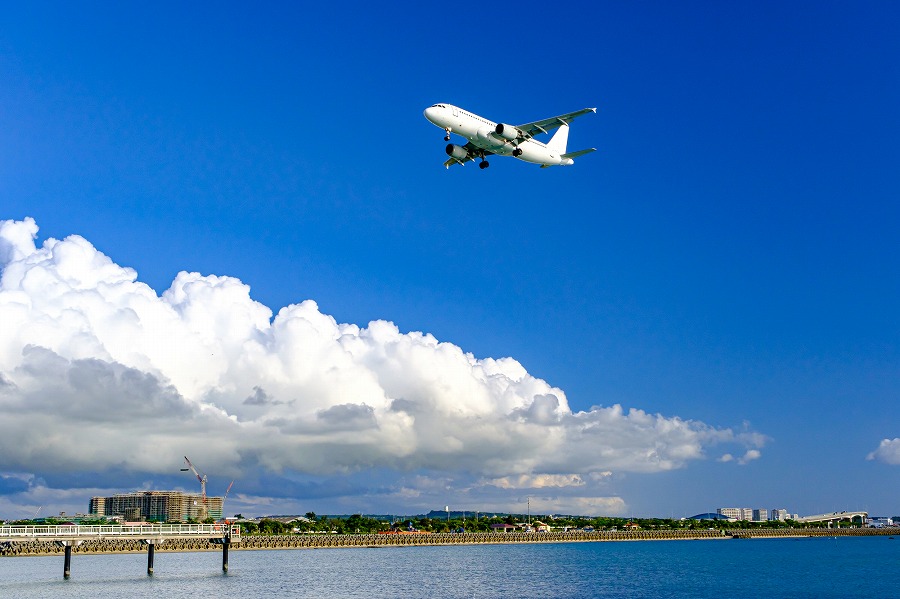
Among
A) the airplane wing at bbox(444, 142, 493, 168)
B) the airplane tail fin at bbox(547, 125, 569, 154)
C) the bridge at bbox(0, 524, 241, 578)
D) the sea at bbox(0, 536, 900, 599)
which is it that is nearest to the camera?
the airplane wing at bbox(444, 142, 493, 168)

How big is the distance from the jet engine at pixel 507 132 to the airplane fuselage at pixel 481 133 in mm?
185

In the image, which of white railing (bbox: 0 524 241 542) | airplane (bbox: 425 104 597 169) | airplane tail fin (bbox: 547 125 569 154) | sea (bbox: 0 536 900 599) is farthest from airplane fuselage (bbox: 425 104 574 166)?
white railing (bbox: 0 524 241 542)

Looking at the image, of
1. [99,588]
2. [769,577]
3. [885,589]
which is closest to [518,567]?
[769,577]

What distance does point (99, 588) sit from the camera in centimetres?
11238

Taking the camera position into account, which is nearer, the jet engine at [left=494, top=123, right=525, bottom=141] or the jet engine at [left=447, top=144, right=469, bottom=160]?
the jet engine at [left=494, top=123, right=525, bottom=141]

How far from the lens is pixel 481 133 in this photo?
9244 centimetres

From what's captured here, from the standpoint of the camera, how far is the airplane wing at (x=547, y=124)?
9219cm

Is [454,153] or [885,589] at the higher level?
[454,153]

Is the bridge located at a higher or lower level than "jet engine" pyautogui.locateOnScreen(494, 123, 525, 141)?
lower

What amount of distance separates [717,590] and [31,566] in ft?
397

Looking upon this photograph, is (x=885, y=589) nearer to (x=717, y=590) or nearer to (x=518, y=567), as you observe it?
(x=717, y=590)

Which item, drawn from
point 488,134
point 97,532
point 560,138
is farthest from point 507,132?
point 97,532

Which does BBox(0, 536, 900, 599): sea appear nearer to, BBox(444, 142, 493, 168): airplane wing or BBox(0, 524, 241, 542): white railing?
BBox(0, 524, 241, 542): white railing

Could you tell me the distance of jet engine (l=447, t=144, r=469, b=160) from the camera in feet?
316
